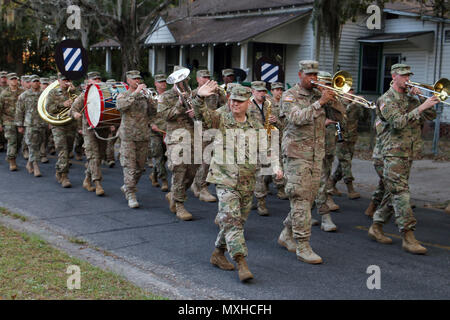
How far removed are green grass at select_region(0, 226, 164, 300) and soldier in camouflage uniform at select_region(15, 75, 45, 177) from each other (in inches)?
233


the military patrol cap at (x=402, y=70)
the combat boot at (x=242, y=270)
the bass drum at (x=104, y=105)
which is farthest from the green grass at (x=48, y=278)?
the military patrol cap at (x=402, y=70)

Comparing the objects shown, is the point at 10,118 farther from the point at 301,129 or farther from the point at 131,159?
the point at 301,129

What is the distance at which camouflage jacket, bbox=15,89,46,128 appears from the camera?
12461mm

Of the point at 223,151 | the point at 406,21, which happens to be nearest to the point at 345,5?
the point at 406,21

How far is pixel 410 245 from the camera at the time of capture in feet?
23.0

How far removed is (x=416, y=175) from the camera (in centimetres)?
1332

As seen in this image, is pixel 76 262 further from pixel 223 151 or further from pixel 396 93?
pixel 396 93

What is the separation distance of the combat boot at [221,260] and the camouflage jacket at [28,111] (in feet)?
24.8

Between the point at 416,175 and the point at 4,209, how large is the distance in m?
9.02

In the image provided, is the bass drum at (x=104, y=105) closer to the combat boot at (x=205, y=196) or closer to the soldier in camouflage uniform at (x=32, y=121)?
the combat boot at (x=205, y=196)

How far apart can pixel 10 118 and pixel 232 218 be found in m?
9.52

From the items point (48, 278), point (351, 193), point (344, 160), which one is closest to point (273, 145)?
point (48, 278)

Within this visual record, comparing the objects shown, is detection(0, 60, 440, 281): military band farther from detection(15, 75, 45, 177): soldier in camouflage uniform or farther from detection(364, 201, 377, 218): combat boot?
Answer: detection(15, 75, 45, 177): soldier in camouflage uniform

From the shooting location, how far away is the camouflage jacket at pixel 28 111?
12461 millimetres
